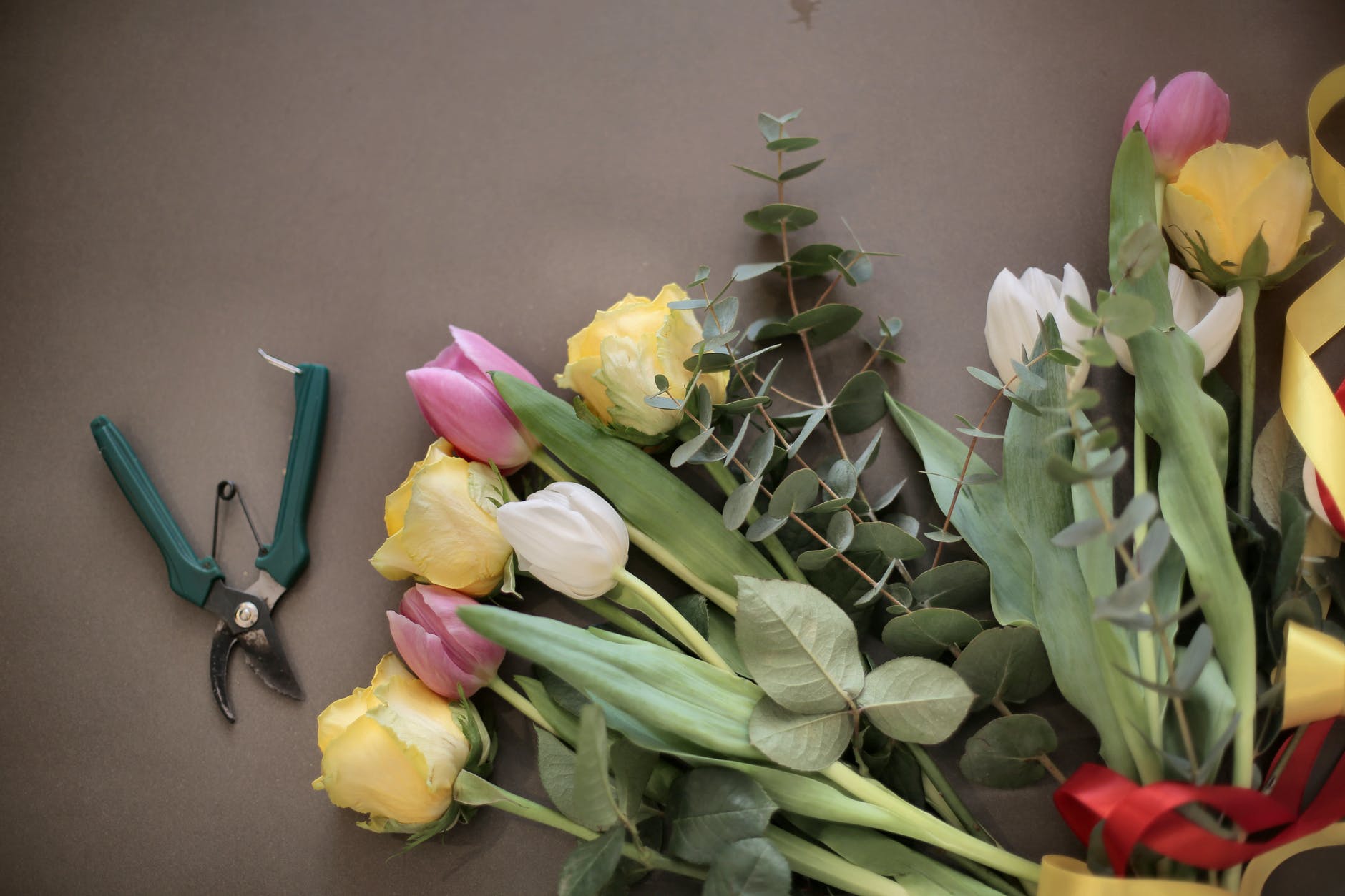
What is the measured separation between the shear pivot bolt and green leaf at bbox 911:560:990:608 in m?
0.50

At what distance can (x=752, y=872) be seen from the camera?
531 millimetres

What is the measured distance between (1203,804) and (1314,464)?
22cm

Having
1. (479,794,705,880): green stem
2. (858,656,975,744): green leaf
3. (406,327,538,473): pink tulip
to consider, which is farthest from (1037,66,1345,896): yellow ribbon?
(406,327,538,473): pink tulip

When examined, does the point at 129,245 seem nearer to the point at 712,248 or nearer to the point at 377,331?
the point at 377,331

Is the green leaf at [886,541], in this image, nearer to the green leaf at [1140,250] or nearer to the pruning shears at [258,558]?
the green leaf at [1140,250]

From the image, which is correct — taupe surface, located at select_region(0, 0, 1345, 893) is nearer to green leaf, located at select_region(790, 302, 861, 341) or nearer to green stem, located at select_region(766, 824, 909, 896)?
green leaf, located at select_region(790, 302, 861, 341)

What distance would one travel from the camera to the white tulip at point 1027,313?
0.62 metres

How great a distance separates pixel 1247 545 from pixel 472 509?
516 millimetres

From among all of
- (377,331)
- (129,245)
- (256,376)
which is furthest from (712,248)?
(129,245)

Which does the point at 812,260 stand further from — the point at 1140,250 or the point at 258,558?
the point at 258,558

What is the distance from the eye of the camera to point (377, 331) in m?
0.76

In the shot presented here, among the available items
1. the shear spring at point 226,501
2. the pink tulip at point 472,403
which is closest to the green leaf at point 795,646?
the pink tulip at point 472,403

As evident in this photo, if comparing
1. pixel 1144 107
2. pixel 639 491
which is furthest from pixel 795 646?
pixel 1144 107

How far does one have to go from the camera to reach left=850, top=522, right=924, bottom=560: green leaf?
604 millimetres
